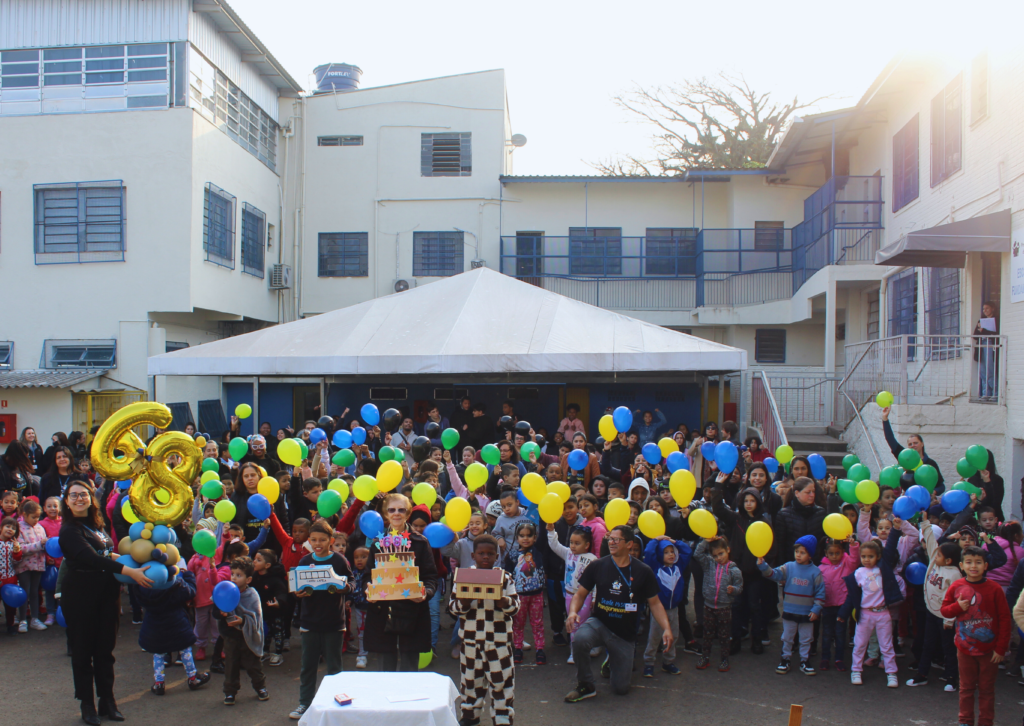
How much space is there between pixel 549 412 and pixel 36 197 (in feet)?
37.5

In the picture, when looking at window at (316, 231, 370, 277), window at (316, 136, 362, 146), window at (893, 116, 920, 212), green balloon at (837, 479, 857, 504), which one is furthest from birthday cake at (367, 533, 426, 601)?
window at (316, 136, 362, 146)

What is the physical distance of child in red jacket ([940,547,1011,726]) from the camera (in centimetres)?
503

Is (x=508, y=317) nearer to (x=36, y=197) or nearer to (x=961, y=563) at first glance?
(x=961, y=563)

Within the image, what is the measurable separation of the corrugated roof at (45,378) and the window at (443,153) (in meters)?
9.60

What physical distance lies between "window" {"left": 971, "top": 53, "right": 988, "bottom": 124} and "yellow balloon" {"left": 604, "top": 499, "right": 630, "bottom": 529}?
8.93 m

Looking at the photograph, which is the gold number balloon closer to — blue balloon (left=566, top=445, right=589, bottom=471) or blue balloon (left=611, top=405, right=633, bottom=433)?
blue balloon (left=566, top=445, right=589, bottom=471)

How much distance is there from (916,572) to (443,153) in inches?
662

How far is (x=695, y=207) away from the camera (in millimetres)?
19953

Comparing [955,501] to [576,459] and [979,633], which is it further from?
[576,459]

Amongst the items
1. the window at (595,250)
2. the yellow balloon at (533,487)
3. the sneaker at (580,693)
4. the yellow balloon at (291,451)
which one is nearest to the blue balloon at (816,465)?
the yellow balloon at (533,487)

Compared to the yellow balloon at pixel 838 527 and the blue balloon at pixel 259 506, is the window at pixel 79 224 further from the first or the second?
the yellow balloon at pixel 838 527

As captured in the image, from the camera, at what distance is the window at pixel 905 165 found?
44.7 ft

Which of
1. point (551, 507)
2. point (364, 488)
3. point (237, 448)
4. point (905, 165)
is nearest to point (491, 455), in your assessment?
point (364, 488)

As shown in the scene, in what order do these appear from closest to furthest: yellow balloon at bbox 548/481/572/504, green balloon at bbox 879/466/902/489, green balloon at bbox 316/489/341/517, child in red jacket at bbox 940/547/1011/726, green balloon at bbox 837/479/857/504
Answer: child in red jacket at bbox 940/547/1011/726 → green balloon at bbox 316/489/341/517 → yellow balloon at bbox 548/481/572/504 → green balloon at bbox 837/479/857/504 → green balloon at bbox 879/466/902/489
